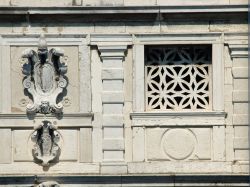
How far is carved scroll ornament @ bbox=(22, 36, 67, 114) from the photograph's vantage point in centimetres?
1311

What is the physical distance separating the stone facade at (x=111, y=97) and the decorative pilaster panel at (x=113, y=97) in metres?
0.01

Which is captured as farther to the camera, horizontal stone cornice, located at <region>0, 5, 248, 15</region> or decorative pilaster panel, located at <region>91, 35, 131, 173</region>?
decorative pilaster panel, located at <region>91, 35, 131, 173</region>

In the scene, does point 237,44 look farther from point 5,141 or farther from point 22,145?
point 5,141

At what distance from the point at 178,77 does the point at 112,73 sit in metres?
0.79

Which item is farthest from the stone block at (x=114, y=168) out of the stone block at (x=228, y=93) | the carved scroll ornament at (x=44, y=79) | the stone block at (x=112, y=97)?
the stone block at (x=228, y=93)

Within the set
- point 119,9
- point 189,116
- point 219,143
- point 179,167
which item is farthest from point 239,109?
point 119,9

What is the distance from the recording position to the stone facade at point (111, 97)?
13.1 metres

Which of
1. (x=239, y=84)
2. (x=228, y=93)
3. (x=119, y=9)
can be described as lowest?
(x=228, y=93)

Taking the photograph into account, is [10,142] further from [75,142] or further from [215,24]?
[215,24]

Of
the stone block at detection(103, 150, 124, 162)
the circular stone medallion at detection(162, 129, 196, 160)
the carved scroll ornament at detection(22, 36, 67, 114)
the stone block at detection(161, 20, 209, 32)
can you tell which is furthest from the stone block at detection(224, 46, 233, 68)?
the carved scroll ornament at detection(22, 36, 67, 114)

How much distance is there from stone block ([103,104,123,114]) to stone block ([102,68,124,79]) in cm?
33

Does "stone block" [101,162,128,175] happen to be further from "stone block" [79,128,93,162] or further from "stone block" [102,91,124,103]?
"stone block" [102,91,124,103]

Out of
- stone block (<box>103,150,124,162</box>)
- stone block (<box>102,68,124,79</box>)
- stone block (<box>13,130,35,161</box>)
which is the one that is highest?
stone block (<box>102,68,124,79</box>)

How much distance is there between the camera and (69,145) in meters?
13.2
